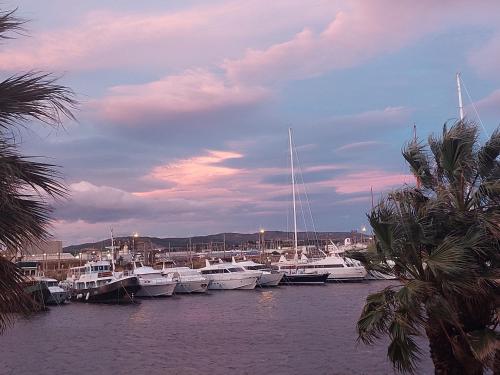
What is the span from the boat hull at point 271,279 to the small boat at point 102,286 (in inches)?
750

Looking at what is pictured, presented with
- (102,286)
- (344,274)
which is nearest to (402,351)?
(102,286)

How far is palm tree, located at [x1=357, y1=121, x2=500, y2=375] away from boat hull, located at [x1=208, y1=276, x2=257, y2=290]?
6555cm

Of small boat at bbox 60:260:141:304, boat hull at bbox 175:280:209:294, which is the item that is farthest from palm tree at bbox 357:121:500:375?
boat hull at bbox 175:280:209:294

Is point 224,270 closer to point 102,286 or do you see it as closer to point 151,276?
point 151,276

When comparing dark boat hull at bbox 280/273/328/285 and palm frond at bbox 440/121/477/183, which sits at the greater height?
palm frond at bbox 440/121/477/183

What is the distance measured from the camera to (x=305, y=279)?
3209 inches

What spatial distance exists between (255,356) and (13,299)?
73.4 feet

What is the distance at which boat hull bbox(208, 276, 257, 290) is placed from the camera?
253 feet

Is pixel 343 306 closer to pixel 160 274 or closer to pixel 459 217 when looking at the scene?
pixel 160 274

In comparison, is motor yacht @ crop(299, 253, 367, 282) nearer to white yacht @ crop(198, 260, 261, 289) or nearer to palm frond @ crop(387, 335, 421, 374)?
white yacht @ crop(198, 260, 261, 289)

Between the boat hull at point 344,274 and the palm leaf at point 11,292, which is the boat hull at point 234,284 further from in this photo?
the palm leaf at point 11,292

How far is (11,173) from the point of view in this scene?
6625 mm

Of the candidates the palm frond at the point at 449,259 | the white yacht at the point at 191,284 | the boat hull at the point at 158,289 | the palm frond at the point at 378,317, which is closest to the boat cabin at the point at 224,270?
the white yacht at the point at 191,284

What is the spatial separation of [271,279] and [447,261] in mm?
71917
